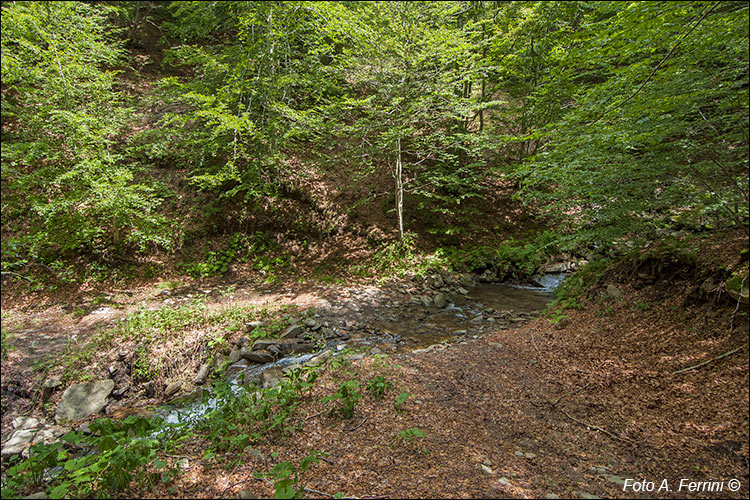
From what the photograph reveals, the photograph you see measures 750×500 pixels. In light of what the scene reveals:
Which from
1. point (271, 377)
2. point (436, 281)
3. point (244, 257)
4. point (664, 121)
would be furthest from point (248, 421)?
point (244, 257)

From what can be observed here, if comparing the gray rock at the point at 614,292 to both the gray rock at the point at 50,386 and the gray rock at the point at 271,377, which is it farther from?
the gray rock at the point at 50,386

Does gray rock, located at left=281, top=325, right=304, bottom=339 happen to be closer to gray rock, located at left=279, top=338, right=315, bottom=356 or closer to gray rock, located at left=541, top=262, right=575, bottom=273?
gray rock, located at left=279, top=338, right=315, bottom=356

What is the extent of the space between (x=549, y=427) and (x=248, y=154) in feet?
38.7

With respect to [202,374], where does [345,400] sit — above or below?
above

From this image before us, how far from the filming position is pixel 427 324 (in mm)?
7422

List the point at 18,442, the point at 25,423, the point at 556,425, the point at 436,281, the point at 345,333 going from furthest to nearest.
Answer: the point at 436,281 < the point at 345,333 < the point at 25,423 < the point at 18,442 < the point at 556,425

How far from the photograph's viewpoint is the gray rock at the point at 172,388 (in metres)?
5.52

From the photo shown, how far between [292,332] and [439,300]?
12.7ft

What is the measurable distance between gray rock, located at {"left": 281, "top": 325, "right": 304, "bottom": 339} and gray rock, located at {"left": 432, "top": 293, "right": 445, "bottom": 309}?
355 cm

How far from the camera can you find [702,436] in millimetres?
2828

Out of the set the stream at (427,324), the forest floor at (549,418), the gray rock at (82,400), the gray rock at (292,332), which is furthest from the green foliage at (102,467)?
the gray rock at (292,332)

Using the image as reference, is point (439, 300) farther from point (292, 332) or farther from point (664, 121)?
point (664, 121)

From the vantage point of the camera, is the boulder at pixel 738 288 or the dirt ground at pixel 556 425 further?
the boulder at pixel 738 288

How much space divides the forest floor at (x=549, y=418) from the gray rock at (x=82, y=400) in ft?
1.70
